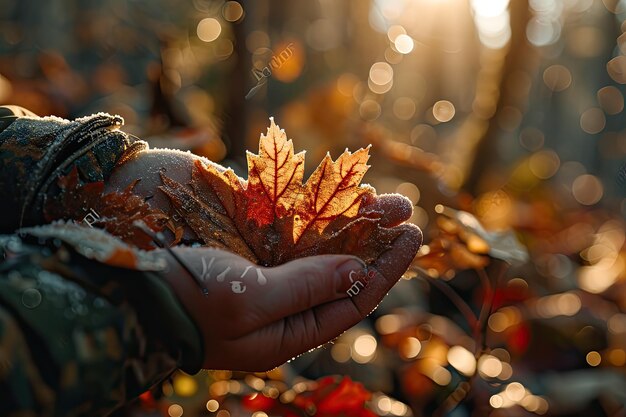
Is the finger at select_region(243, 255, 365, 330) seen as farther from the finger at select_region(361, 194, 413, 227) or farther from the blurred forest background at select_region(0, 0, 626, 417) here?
the blurred forest background at select_region(0, 0, 626, 417)

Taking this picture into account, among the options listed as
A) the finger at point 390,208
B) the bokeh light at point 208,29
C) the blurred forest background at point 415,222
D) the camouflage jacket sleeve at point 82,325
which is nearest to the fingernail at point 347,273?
the finger at point 390,208

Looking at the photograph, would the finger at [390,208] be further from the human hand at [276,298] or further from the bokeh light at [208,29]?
the bokeh light at [208,29]

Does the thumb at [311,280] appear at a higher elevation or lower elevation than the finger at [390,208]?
lower

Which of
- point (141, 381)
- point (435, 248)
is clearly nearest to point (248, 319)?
point (141, 381)

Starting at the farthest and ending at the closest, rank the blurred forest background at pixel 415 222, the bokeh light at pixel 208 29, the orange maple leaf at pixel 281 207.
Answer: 1. the bokeh light at pixel 208 29
2. the blurred forest background at pixel 415 222
3. the orange maple leaf at pixel 281 207

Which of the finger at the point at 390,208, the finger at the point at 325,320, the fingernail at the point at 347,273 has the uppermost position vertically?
the finger at the point at 390,208

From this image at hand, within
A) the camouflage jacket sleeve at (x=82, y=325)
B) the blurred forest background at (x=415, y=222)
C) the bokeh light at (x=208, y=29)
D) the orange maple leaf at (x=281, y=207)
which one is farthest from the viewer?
the bokeh light at (x=208, y=29)
